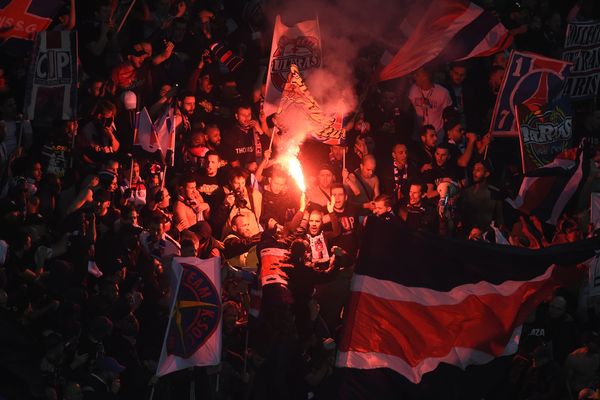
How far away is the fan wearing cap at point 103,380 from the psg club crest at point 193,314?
20.6 inches

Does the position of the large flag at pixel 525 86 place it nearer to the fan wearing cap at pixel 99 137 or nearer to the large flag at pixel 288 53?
the large flag at pixel 288 53

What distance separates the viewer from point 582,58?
17.9 meters

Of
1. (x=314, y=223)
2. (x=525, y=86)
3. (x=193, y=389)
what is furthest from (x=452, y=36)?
(x=193, y=389)

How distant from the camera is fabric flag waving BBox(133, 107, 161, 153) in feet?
51.0

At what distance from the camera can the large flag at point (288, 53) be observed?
16781 millimetres

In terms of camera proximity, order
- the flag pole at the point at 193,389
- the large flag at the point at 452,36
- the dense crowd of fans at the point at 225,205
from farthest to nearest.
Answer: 1. the large flag at the point at 452,36
2. the flag pole at the point at 193,389
3. the dense crowd of fans at the point at 225,205

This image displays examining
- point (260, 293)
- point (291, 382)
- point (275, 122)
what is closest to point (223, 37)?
point (275, 122)

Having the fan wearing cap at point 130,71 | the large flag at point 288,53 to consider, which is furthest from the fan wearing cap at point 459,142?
the fan wearing cap at point 130,71

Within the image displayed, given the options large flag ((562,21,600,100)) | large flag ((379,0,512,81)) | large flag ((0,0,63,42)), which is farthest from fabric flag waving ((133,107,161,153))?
large flag ((562,21,600,100))

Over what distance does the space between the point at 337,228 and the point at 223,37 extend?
295 centimetres

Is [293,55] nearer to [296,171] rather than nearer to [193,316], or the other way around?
[296,171]

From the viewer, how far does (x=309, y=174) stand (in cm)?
1642

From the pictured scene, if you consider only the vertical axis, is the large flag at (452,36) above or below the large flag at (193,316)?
above

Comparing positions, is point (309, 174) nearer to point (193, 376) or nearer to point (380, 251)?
point (193, 376)
